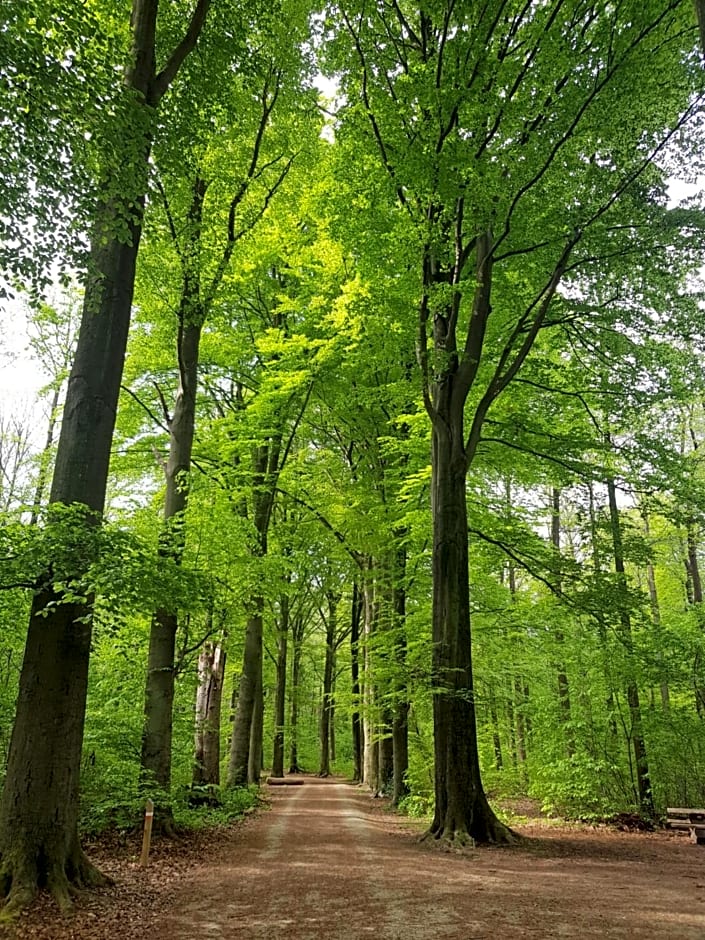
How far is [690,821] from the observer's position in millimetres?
11227

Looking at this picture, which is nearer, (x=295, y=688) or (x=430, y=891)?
(x=430, y=891)

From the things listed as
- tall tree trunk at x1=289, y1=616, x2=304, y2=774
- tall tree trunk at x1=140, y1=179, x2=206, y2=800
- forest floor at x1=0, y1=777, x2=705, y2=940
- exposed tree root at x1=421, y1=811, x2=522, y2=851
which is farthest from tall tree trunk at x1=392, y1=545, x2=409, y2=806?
tall tree trunk at x1=289, y1=616, x2=304, y2=774

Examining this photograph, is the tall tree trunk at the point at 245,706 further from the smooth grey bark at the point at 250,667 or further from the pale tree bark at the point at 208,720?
the pale tree bark at the point at 208,720

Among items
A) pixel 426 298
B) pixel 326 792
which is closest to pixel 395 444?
pixel 426 298

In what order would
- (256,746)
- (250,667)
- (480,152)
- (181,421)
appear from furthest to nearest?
(256,746)
(250,667)
(181,421)
(480,152)

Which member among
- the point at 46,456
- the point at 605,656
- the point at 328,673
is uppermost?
the point at 46,456

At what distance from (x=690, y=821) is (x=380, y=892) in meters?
8.17

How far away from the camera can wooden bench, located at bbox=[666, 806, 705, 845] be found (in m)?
10.5

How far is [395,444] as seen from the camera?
1336 centimetres

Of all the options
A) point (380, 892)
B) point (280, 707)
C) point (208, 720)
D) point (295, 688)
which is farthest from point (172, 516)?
point (295, 688)

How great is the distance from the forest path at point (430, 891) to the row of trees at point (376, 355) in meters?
1.21

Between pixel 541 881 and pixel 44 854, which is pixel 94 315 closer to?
pixel 44 854

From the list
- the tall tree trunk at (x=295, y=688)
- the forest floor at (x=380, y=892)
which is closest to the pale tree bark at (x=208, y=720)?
the forest floor at (x=380, y=892)

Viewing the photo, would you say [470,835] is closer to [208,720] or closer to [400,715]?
[208,720]
